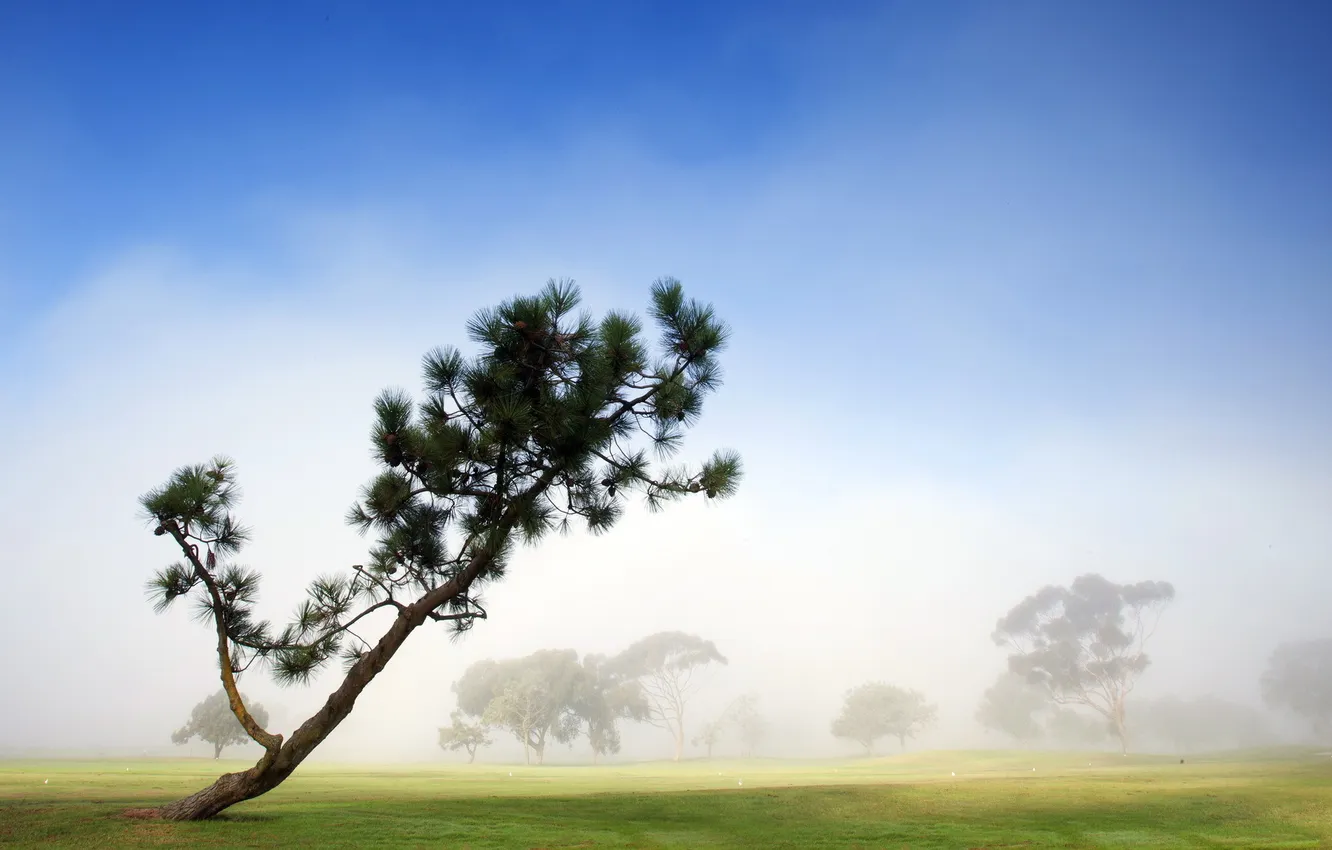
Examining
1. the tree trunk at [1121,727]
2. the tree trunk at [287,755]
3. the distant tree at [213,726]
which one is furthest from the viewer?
the tree trunk at [1121,727]

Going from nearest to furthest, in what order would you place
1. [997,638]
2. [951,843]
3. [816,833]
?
[951,843] < [816,833] < [997,638]

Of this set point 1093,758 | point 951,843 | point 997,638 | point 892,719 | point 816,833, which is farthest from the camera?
point 892,719

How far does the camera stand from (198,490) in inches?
493

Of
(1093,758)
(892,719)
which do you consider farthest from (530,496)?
(892,719)

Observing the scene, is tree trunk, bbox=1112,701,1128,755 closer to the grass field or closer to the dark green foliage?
the grass field

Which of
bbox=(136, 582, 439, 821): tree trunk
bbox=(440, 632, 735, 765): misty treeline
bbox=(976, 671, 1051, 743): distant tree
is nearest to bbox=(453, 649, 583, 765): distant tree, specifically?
bbox=(440, 632, 735, 765): misty treeline

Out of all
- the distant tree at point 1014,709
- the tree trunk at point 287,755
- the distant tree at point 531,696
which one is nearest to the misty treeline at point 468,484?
the tree trunk at point 287,755

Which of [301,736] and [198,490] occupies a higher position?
[198,490]

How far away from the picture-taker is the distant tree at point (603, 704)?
7588 centimetres

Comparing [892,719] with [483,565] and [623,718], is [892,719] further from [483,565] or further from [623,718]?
[483,565]

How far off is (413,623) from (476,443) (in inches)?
133

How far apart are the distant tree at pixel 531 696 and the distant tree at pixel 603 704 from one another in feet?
2.82

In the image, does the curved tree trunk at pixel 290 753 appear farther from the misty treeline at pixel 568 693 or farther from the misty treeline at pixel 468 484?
the misty treeline at pixel 568 693

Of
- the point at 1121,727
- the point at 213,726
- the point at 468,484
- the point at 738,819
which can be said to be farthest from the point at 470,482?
the point at 1121,727
